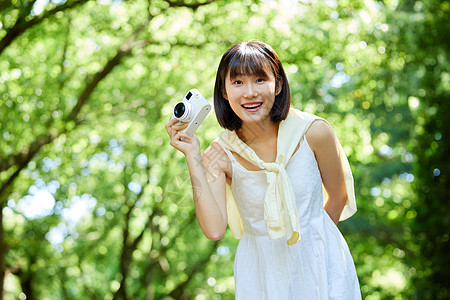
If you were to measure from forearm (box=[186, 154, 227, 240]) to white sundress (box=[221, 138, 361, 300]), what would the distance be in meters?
0.15

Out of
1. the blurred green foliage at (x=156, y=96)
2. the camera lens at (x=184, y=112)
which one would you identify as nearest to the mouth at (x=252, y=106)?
the camera lens at (x=184, y=112)

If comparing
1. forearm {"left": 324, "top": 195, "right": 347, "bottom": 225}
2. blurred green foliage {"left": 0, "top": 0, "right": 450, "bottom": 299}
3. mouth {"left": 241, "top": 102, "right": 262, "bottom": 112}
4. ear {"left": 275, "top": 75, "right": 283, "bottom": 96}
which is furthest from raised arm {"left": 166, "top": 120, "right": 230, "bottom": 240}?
blurred green foliage {"left": 0, "top": 0, "right": 450, "bottom": 299}

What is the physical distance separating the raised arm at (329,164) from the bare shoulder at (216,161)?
35 cm

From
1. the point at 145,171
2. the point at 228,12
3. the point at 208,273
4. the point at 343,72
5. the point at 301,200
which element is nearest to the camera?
the point at 301,200

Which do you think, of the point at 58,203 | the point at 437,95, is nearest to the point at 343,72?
the point at 437,95

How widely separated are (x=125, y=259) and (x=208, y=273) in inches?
135

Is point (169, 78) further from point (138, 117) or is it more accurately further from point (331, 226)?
point (331, 226)

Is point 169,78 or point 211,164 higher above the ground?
point 211,164

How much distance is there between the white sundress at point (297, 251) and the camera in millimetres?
2297

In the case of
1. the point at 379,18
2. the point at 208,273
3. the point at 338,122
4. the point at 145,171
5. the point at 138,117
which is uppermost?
the point at 379,18

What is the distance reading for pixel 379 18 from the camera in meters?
8.93

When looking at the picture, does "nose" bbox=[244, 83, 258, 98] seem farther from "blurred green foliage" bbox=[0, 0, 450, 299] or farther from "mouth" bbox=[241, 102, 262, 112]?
"blurred green foliage" bbox=[0, 0, 450, 299]

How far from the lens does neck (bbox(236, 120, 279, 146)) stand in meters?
2.49

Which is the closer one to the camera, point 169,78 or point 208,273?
point 169,78
